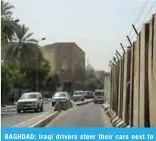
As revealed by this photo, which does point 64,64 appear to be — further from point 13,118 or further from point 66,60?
point 13,118

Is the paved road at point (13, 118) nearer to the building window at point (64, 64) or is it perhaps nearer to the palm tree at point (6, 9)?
the palm tree at point (6, 9)

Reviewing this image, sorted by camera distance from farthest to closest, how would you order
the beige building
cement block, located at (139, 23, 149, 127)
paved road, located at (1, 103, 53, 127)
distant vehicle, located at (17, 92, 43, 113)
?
the beige building < distant vehicle, located at (17, 92, 43, 113) < paved road, located at (1, 103, 53, 127) < cement block, located at (139, 23, 149, 127)

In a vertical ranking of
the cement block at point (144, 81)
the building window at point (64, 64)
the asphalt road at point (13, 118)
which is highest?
the building window at point (64, 64)

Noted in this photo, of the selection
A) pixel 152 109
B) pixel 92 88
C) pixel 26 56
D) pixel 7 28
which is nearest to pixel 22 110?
pixel 7 28

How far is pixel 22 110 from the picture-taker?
37.6m

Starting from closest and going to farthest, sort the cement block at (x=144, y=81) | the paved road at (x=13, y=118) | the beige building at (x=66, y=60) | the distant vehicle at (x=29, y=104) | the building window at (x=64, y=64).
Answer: the cement block at (x=144, y=81) < the paved road at (x=13, y=118) < the distant vehicle at (x=29, y=104) < the beige building at (x=66, y=60) < the building window at (x=64, y=64)

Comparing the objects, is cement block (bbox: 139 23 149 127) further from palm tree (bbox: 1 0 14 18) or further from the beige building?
the beige building

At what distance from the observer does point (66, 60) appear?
72688 mm

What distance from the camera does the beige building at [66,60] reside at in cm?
7233

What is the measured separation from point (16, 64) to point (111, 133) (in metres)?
59.3

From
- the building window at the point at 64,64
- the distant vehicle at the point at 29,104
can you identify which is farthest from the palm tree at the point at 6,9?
the building window at the point at 64,64

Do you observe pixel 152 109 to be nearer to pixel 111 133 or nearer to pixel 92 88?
pixel 111 133

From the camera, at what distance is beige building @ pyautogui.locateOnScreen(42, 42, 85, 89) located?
72.3 meters

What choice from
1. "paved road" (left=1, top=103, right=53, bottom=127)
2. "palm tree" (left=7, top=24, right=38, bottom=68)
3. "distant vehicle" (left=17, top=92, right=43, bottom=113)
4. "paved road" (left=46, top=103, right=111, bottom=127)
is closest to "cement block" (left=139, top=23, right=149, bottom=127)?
"paved road" (left=46, top=103, right=111, bottom=127)
